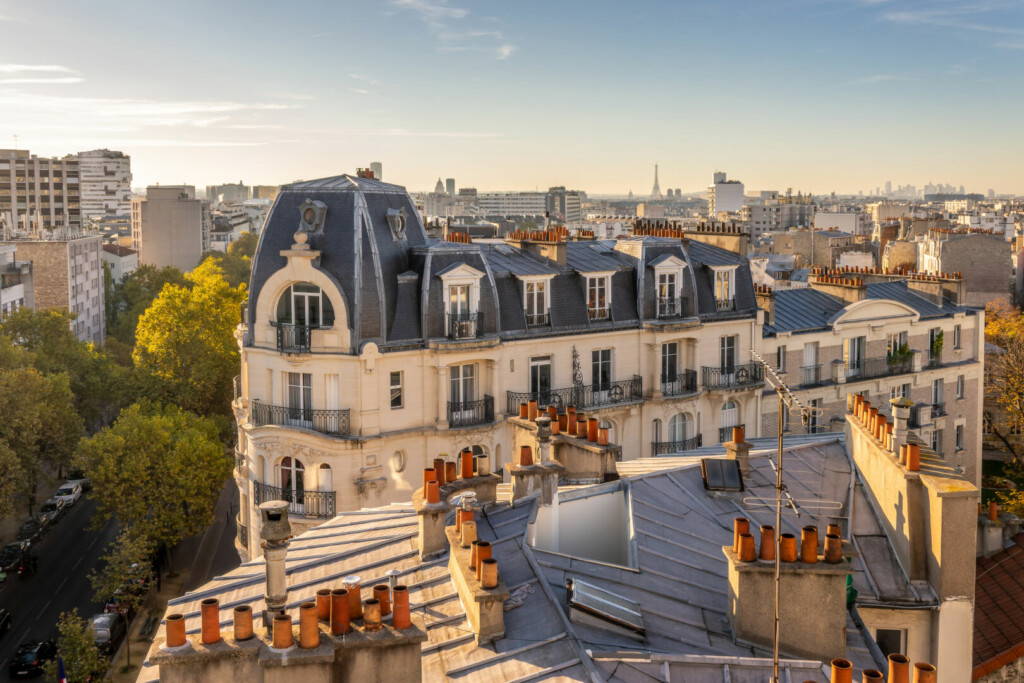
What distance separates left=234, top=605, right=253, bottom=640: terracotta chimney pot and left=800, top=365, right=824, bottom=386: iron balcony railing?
36.2 meters

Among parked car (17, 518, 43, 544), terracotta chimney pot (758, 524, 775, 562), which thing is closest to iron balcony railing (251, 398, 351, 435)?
terracotta chimney pot (758, 524, 775, 562)

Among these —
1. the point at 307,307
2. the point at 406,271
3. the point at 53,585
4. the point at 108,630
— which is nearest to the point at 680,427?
the point at 406,271

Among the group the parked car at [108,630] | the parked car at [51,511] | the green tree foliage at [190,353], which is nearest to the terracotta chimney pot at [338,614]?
the parked car at [108,630]

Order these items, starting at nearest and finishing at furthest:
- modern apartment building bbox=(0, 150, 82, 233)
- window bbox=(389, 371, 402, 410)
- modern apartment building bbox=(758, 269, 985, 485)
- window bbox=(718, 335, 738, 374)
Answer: window bbox=(389, 371, 402, 410)
window bbox=(718, 335, 738, 374)
modern apartment building bbox=(758, 269, 985, 485)
modern apartment building bbox=(0, 150, 82, 233)

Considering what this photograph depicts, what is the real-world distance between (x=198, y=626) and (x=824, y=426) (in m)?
33.3

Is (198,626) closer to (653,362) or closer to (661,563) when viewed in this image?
(661,563)

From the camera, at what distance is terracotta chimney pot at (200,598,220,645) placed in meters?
11.1

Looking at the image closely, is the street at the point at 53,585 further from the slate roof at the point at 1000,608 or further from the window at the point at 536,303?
the slate roof at the point at 1000,608

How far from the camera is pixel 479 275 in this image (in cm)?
3575

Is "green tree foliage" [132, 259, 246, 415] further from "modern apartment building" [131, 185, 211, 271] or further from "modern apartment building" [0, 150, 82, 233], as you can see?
"modern apartment building" [0, 150, 82, 233]

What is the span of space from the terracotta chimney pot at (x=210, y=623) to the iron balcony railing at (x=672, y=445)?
30.2 m

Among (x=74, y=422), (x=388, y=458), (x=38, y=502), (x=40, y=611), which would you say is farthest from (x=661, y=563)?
(x=38, y=502)

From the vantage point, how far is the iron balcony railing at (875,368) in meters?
45.7

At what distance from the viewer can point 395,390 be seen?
35.0 m
